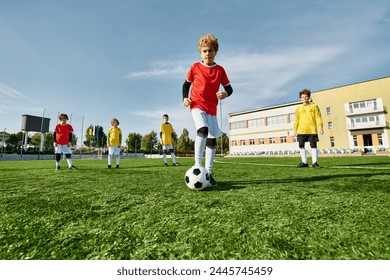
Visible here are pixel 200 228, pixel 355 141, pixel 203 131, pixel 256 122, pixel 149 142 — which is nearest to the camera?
pixel 200 228

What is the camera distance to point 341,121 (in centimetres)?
3866

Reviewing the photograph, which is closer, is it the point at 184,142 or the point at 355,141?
the point at 355,141

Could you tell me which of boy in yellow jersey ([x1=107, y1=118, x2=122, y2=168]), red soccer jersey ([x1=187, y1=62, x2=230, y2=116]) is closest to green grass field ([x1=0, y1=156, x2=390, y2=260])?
red soccer jersey ([x1=187, y1=62, x2=230, y2=116])

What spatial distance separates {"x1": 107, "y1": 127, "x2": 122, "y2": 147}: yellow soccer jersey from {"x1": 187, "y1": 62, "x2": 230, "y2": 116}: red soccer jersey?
6.35m

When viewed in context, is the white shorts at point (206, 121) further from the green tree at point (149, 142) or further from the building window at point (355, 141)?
the green tree at point (149, 142)

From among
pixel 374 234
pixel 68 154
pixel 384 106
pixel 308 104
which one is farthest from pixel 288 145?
pixel 374 234

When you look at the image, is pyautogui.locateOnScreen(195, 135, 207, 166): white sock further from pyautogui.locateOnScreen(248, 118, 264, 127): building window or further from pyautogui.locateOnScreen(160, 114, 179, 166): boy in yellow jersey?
pyautogui.locateOnScreen(248, 118, 264, 127): building window

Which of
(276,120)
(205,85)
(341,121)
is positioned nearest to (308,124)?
(205,85)

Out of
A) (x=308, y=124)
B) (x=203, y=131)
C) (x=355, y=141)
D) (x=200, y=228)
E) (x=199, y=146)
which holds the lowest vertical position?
(x=200, y=228)

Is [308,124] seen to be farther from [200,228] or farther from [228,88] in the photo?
[200,228]

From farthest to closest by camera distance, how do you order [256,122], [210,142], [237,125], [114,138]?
[237,125]
[256,122]
[114,138]
[210,142]

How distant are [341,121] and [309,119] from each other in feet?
133
